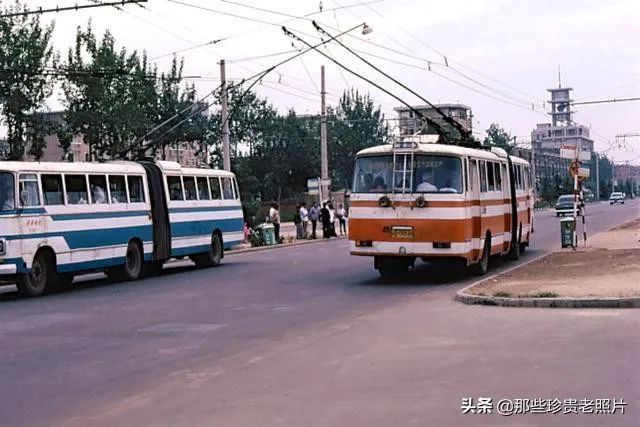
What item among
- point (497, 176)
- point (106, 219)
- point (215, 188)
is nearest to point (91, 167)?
point (106, 219)

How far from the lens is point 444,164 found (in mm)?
19672

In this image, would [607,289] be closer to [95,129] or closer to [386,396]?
[386,396]

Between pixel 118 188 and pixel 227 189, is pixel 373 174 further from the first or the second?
pixel 227 189

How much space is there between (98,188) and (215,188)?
6.50 metres

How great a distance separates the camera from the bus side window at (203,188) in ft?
88.9

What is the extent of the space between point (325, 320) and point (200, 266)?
14.1 metres

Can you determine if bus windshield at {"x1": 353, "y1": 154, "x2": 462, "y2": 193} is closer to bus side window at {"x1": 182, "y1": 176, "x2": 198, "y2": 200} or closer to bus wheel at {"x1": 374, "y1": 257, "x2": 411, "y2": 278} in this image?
bus wheel at {"x1": 374, "y1": 257, "x2": 411, "y2": 278}

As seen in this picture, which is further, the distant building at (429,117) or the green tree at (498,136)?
the green tree at (498,136)

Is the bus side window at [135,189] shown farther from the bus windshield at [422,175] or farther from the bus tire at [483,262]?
the bus tire at [483,262]

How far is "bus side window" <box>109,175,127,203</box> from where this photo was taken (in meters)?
22.7

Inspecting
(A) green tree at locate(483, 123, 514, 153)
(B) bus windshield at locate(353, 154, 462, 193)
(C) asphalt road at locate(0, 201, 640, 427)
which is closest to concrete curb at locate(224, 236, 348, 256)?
(B) bus windshield at locate(353, 154, 462, 193)

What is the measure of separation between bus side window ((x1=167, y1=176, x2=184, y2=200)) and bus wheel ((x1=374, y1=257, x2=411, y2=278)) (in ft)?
21.6

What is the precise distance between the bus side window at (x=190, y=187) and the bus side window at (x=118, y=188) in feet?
10.2

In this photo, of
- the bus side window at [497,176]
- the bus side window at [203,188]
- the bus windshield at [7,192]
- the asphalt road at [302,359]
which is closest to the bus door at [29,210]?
the bus windshield at [7,192]
